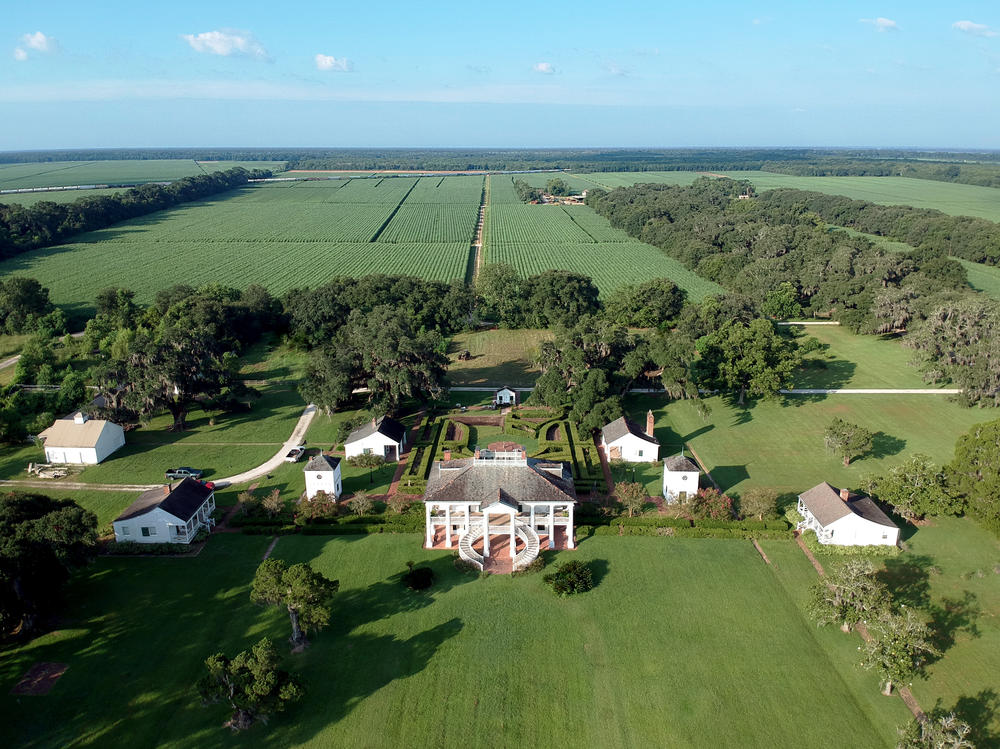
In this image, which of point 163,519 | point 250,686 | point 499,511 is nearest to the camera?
point 250,686

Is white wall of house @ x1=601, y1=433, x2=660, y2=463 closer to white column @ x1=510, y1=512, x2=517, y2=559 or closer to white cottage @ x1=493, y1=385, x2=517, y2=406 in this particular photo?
white cottage @ x1=493, y1=385, x2=517, y2=406

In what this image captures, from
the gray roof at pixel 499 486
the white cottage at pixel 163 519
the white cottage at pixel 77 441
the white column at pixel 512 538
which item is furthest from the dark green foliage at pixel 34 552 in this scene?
the white column at pixel 512 538

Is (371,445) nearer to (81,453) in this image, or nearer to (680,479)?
(81,453)

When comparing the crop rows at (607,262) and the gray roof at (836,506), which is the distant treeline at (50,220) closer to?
the crop rows at (607,262)

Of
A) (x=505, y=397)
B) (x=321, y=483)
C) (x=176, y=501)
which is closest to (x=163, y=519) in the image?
(x=176, y=501)

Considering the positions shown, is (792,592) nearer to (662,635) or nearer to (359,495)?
(662,635)

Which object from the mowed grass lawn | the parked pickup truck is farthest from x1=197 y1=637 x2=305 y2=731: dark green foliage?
the parked pickup truck
